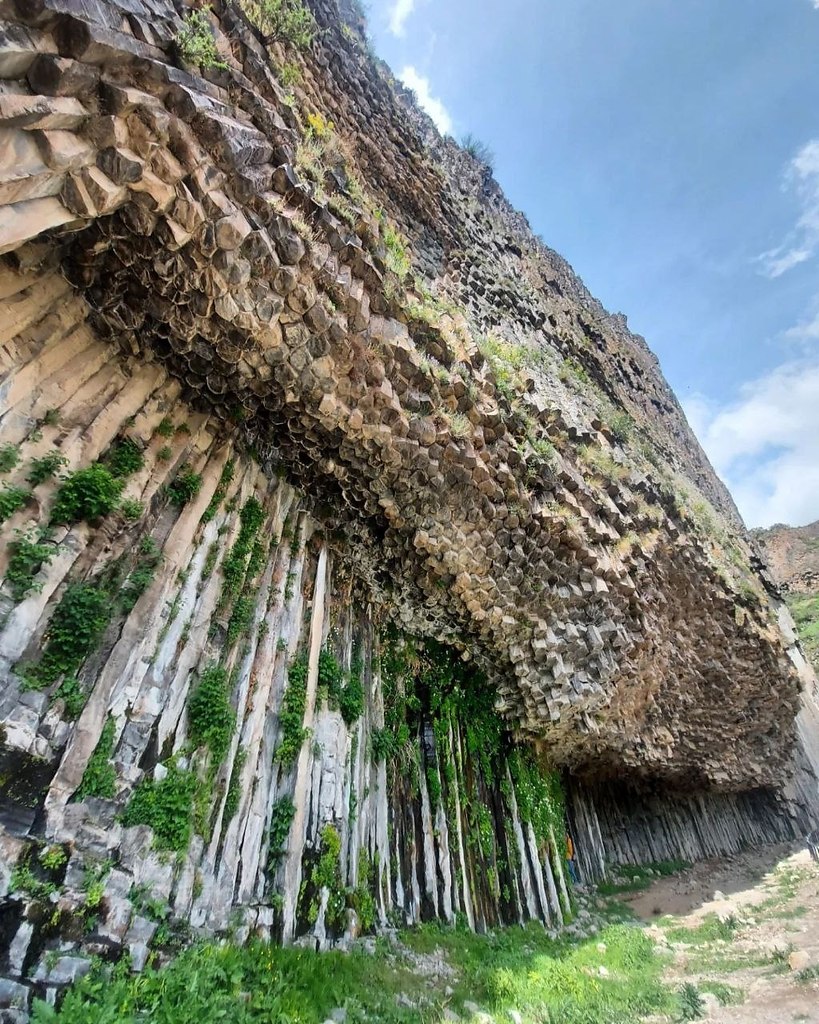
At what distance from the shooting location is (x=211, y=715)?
19.5ft

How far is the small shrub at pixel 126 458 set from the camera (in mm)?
5816

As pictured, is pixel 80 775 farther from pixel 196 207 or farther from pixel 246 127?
pixel 246 127

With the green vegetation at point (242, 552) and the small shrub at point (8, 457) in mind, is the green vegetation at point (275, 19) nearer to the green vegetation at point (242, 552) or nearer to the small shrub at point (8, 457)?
the small shrub at point (8, 457)

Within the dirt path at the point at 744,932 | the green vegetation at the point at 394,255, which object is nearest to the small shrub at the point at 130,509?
the green vegetation at the point at 394,255

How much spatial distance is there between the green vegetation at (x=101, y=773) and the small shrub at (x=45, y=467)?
7.53 feet

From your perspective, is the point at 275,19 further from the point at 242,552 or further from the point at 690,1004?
the point at 690,1004

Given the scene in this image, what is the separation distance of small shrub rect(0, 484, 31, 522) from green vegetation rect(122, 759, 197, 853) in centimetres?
268

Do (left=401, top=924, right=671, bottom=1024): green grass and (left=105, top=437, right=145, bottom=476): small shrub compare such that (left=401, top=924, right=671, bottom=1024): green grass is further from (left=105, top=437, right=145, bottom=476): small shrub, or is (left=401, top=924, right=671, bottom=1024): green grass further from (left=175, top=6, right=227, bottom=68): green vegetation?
(left=175, top=6, right=227, bottom=68): green vegetation

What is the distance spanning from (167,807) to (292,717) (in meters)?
2.01

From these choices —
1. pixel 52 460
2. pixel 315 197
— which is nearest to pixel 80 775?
pixel 52 460

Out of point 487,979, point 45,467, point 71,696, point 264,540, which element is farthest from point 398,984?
point 45,467

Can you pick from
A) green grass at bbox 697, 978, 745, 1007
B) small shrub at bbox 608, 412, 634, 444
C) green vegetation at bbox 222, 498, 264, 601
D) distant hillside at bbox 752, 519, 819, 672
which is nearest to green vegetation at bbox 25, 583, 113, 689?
green vegetation at bbox 222, 498, 264, 601

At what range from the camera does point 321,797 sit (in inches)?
288

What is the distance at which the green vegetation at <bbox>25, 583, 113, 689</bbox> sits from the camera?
4789mm
